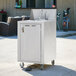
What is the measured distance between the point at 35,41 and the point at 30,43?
0.41ft

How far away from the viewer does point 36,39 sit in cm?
641

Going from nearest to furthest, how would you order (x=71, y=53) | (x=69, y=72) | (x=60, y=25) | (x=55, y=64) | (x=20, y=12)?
(x=69, y=72) < (x=55, y=64) < (x=71, y=53) < (x=60, y=25) < (x=20, y=12)

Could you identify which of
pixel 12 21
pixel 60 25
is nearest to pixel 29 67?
pixel 12 21

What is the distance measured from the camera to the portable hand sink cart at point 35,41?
638 centimetres

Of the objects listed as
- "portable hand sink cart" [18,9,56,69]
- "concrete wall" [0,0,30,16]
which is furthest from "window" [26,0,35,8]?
"portable hand sink cart" [18,9,56,69]

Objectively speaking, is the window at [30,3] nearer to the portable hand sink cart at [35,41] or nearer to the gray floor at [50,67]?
the gray floor at [50,67]

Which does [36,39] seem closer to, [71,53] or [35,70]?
[35,70]

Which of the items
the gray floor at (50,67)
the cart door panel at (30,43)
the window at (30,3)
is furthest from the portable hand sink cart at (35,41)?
the window at (30,3)

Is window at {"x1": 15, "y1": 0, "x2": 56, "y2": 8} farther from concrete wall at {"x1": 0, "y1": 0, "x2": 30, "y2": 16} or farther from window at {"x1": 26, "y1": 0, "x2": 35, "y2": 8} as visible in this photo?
concrete wall at {"x1": 0, "y1": 0, "x2": 30, "y2": 16}

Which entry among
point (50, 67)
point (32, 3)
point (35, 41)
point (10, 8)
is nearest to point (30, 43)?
point (35, 41)

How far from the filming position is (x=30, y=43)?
A: 6.46 meters

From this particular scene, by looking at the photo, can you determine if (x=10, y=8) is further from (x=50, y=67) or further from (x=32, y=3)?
(x=50, y=67)

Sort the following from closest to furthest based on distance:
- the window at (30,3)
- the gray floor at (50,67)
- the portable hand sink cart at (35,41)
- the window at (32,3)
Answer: the gray floor at (50,67) < the portable hand sink cart at (35,41) < the window at (32,3) < the window at (30,3)

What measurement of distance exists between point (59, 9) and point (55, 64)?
32.8 ft
